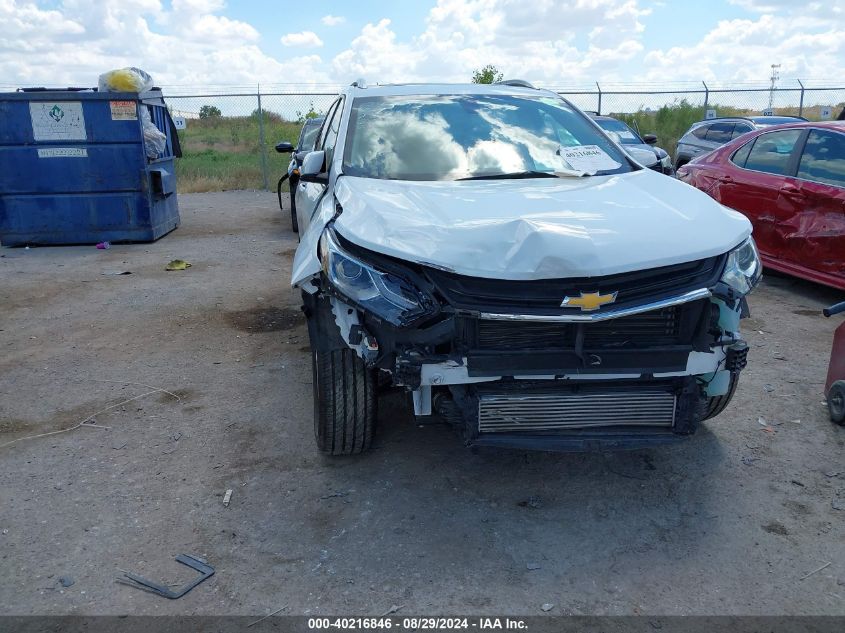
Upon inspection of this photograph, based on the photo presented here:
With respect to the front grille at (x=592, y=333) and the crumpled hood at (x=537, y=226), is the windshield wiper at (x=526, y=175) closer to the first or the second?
the crumpled hood at (x=537, y=226)

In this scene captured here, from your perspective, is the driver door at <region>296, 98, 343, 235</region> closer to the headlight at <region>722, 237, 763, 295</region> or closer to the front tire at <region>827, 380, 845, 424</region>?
the headlight at <region>722, 237, 763, 295</region>

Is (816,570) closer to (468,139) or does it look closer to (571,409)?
(571,409)

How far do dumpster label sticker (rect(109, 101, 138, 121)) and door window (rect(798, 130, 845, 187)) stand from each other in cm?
801

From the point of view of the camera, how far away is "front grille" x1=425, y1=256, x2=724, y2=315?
2.81 meters

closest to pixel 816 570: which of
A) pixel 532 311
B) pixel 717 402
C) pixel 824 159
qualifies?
pixel 717 402

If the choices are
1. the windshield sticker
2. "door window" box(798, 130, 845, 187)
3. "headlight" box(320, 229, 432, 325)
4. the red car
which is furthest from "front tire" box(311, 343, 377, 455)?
"door window" box(798, 130, 845, 187)

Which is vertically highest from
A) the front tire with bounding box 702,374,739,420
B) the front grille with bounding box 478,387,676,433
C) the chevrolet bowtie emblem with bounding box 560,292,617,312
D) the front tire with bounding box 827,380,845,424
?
the chevrolet bowtie emblem with bounding box 560,292,617,312

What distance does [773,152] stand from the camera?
7109 millimetres

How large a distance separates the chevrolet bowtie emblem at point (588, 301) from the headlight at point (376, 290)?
0.55 metres

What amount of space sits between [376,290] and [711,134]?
13.7 m

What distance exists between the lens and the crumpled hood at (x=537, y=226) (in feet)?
9.18

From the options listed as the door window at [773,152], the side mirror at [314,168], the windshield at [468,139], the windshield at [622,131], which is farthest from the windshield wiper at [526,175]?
the windshield at [622,131]

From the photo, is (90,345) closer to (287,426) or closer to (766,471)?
(287,426)

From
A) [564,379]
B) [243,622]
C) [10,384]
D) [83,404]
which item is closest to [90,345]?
[10,384]
